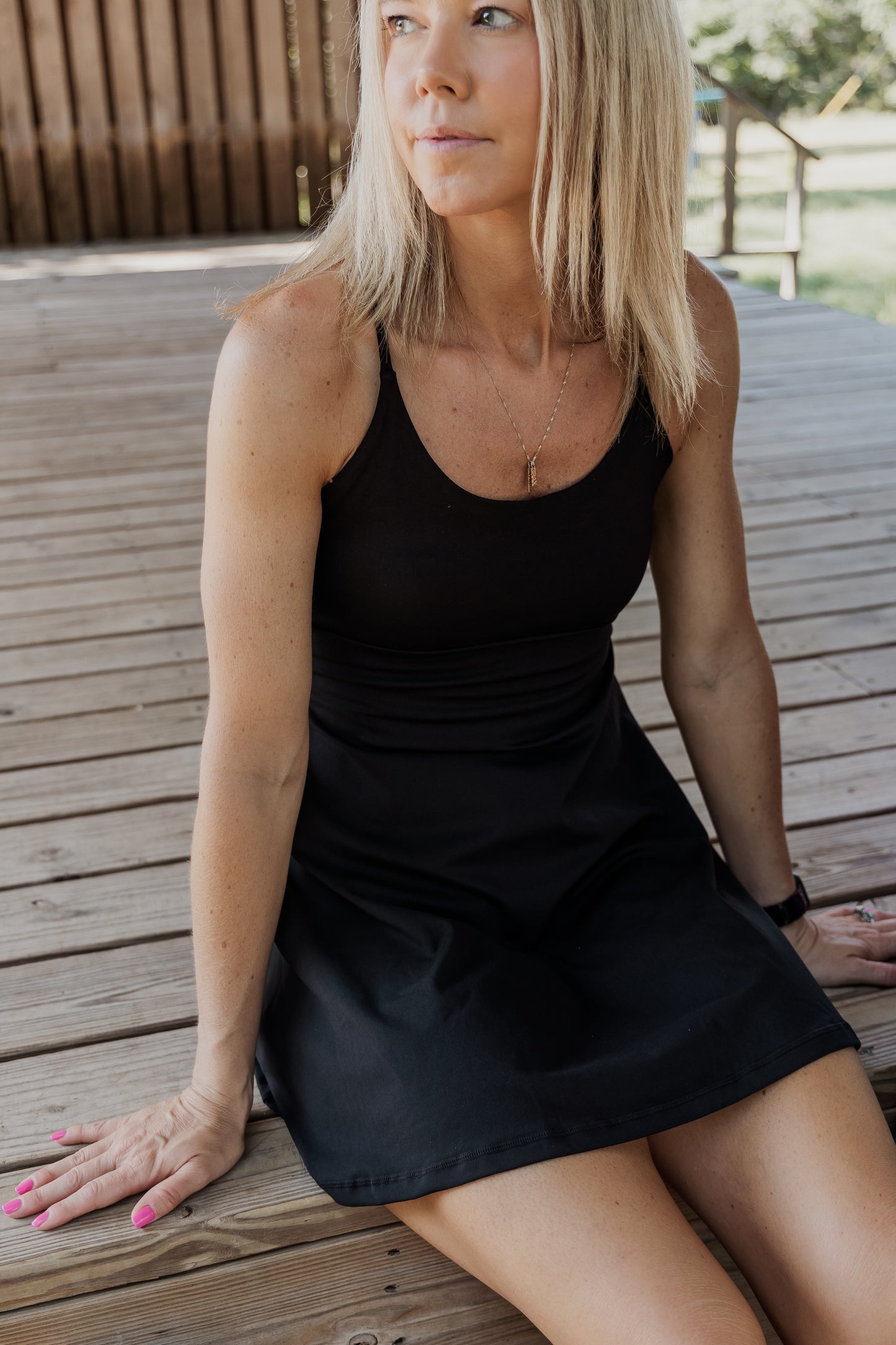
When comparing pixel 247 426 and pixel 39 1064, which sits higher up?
pixel 247 426

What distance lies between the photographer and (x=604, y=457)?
1.39 metres

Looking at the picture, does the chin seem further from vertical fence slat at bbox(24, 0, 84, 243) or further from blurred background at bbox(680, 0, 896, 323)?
blurred background at bbox(680, 0, 896, 323)

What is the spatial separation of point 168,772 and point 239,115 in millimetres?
6096

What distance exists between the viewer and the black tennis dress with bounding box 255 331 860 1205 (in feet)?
3.93

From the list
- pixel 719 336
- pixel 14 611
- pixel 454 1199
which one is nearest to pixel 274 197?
pixel 14 611

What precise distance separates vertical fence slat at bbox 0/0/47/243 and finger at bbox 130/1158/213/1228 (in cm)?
677

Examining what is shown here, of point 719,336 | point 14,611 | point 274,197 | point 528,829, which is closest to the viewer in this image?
point 528,829

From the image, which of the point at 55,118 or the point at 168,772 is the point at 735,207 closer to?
the point at 55,118

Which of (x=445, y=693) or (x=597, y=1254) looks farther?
(x=445, y=693)

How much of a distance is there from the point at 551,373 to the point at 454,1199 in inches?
32.5

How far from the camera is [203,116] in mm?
7227

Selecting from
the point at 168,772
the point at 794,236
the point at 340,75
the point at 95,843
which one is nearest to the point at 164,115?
the point at 340,75

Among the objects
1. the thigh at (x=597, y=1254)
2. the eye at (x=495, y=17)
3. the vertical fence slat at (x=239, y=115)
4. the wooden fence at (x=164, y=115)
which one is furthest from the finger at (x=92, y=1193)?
the vertical fence slat at (x=239, y=115)

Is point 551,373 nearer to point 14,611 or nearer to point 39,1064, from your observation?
point 39,1064
